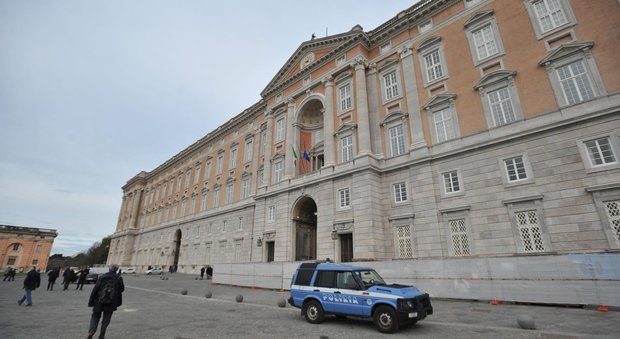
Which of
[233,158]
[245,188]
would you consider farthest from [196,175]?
[245,188]

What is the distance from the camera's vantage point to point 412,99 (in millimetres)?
23406

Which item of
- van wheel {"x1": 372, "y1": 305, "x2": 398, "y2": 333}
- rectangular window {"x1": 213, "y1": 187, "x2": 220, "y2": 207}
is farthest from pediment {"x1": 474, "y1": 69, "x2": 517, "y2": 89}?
rectangular window {"x1": 213, "y1": 187, "x2": 220, "y2": 207}

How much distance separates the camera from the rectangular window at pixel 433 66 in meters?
22.9

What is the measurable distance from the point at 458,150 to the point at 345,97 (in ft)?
38.4

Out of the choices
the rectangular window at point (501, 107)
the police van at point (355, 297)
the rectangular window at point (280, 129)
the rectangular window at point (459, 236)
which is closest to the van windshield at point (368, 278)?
the police van at point (355, 297)

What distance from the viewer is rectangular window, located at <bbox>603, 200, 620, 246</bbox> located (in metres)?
14.0

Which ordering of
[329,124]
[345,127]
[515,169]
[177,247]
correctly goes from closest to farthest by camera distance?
[515,169]
[345,127]
[329,124]
[177,247]

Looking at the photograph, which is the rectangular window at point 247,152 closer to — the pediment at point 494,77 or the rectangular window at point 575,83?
the pediment at point 494,77

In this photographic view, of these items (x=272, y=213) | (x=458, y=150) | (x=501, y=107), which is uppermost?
(x=501, y=107)

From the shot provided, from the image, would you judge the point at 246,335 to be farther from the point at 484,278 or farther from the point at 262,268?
the point at 262,268

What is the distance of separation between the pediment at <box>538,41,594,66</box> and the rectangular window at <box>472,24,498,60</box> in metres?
3.24

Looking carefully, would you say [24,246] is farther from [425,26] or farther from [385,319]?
[425,26]

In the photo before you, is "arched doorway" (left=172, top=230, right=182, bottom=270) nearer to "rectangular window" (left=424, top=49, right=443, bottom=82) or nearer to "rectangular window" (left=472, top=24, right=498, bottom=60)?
"rectangular window" (left=424, top=49, right=443, bottom=82)

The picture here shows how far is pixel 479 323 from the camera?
955 centimetres
